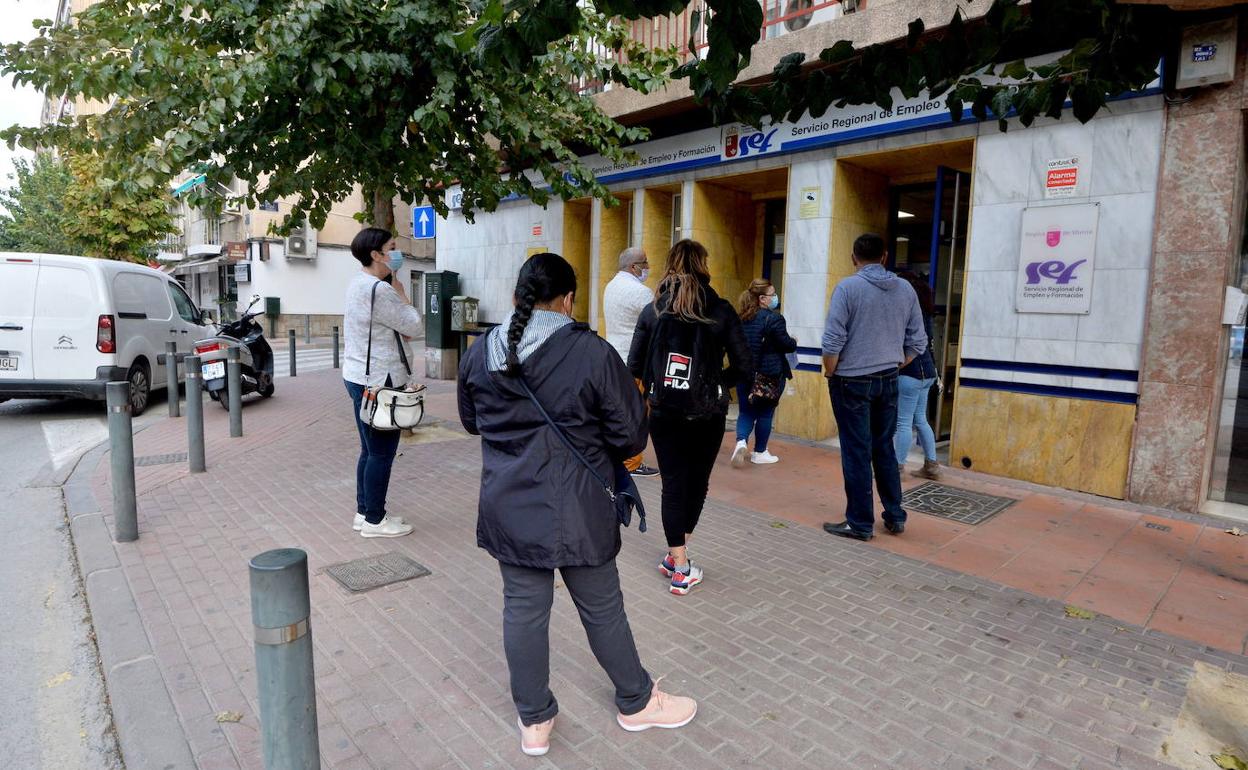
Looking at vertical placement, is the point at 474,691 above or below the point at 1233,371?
below

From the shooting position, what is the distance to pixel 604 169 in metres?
10.7

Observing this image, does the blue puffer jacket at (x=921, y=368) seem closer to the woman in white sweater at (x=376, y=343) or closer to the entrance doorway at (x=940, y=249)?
the entrance doorway at (x=940, y=249)

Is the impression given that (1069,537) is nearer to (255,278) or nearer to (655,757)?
(655,757)

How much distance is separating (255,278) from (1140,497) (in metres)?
29.0

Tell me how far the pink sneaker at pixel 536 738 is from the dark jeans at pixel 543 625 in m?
0.02

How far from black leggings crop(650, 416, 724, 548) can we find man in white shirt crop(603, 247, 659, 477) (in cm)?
208

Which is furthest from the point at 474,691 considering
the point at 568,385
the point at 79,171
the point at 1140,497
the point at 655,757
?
the point at 79,171

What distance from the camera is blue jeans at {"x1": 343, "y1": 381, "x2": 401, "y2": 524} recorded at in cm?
459

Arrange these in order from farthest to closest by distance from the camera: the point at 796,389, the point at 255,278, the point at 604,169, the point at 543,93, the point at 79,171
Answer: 1. the point at 255,278
2. the point at 79,171
3. the point at 604,169
4. the point at 796,389
5. the point at 543,93

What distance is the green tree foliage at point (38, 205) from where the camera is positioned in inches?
980

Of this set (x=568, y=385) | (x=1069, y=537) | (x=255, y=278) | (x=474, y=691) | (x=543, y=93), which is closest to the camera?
(x=568, y=385)

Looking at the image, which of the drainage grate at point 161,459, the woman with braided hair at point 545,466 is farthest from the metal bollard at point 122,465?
the woman with braided hair at point 545,466

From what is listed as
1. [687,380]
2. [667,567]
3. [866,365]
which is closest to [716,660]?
[667,567]

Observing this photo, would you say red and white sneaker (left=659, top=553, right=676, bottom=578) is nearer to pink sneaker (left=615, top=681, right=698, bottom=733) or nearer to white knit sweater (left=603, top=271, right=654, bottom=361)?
pink sneaker (left=615, top=681, right=698, bottom=733)
